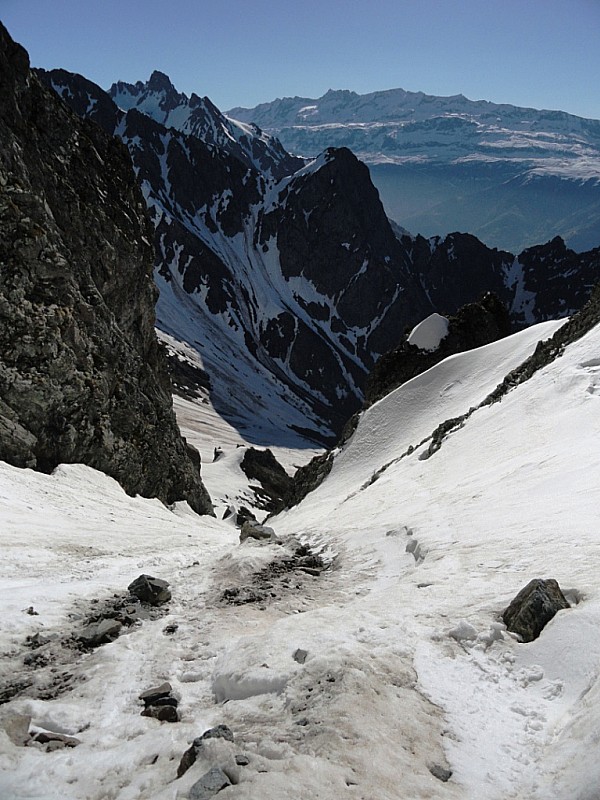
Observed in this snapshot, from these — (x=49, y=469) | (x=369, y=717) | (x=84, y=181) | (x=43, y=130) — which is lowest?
(x=49, y=469)

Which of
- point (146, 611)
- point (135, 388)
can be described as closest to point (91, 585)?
point (146, 611)

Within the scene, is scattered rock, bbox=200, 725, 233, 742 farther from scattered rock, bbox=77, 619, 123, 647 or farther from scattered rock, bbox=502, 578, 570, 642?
scattered rock, bbox=502, 578, 570, 642

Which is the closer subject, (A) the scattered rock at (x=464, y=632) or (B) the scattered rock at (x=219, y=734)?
(B) the scattered rock at (x=219, y=734)

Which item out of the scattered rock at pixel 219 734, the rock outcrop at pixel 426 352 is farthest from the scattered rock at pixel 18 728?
the rock outcrop at pixel 426 352

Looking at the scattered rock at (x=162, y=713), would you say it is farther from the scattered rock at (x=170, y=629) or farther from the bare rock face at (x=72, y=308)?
the bare rock face at (x=72, y=308)

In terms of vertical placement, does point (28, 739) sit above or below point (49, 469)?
above

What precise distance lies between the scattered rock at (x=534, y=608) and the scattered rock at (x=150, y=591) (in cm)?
645

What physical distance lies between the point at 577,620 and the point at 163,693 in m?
5.57

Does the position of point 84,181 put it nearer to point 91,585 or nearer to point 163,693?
point 91,585

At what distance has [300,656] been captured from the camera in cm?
765

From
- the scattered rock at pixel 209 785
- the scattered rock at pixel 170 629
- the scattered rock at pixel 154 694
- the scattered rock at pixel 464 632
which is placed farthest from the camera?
the scattered rock at pixel 170 629

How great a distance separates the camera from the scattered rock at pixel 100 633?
903 cm

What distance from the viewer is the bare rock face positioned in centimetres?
2670

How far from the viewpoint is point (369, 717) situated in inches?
248
